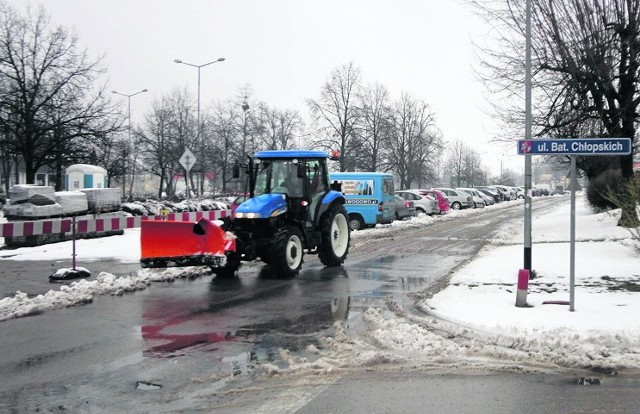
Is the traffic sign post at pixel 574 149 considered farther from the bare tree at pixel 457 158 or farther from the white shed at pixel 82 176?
the bare tree at pixel 457 158

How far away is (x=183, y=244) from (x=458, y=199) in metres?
37.4

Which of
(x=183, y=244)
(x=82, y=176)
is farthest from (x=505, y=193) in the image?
(x=183, y=244)

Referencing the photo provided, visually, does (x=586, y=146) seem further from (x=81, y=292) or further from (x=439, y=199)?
(x=439, y=199)

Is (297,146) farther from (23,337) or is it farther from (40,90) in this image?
(23,337)

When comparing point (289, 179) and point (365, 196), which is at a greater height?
point (289, 179)

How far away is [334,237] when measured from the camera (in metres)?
14.7

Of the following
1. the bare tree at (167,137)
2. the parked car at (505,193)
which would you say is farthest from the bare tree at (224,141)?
the parked car at (505,193)

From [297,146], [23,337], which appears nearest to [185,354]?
[23,337]

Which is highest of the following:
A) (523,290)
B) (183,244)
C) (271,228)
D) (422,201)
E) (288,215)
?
(422,201)

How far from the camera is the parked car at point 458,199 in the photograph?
47.2m

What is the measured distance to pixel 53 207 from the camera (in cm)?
2277

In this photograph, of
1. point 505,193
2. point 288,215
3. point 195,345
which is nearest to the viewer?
point 195,345

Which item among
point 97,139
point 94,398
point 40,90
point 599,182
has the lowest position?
point 94,398

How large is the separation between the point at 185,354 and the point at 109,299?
13.6 ft
